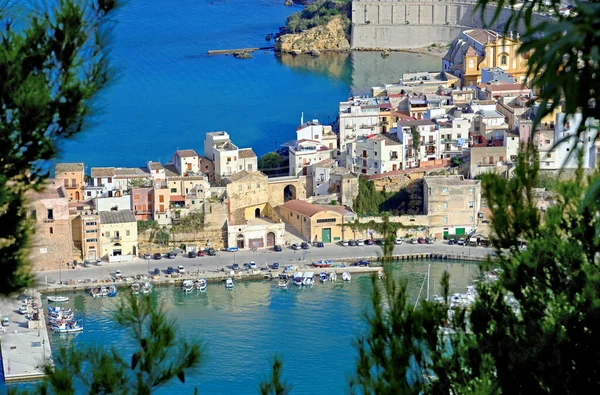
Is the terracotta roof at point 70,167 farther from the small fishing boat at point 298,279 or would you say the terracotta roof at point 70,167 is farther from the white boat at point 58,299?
the small fishing boat at point 298,279

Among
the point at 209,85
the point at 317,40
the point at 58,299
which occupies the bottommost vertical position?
the point at 58,299

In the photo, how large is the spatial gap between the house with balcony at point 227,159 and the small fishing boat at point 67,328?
2.58m

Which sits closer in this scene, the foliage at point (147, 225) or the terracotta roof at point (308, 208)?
the foliage at point (147, 225)

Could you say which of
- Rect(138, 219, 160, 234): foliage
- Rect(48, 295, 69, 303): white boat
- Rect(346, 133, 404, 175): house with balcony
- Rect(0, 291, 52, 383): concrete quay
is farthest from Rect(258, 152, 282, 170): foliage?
Rect(0, 291, 52, 383): concrete quay

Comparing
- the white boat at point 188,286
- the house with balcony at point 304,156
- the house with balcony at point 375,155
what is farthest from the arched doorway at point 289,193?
the white boat at point 188,286

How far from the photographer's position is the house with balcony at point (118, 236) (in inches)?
420

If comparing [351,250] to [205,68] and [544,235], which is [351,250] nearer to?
[544,235]

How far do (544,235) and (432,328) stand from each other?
365mm

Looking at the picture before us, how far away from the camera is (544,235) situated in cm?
307

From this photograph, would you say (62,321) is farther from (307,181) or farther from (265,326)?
(307,181)

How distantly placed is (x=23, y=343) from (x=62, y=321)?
505 millimetres

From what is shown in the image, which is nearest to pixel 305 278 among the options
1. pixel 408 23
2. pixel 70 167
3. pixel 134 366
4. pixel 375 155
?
pixel 375 155

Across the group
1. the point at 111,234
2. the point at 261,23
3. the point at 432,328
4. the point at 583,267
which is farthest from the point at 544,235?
the point at 261,23

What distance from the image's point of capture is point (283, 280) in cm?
1047
